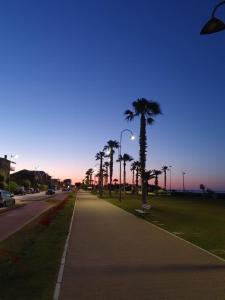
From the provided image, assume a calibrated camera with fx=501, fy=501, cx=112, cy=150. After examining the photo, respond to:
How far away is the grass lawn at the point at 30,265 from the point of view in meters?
8.65

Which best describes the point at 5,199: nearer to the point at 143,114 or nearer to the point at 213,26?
the point at 143,114

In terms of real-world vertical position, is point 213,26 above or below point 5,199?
above

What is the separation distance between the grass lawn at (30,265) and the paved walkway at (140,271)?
1.12ft

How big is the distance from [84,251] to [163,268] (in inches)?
141

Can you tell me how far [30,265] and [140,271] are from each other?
104 inches

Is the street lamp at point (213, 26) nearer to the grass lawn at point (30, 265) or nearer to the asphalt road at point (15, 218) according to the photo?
the grass lawn at point (30, 265)

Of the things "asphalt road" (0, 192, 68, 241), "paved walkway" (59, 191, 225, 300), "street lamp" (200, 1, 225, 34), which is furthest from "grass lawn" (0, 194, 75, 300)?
"street lamp" (200, 1, 225, 34)

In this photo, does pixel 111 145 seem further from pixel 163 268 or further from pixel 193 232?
pixel 163 268

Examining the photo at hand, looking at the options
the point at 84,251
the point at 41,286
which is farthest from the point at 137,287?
the point at 84,251

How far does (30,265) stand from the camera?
1159 centimetres

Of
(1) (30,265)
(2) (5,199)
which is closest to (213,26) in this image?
(1) (30,265)

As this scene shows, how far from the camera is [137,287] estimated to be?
902cm

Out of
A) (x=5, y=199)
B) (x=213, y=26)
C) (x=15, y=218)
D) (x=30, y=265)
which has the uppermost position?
(x=213, y=26)

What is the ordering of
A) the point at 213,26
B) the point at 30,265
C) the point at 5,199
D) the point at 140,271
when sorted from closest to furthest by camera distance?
the point at 213,26, the point at 140,271, the point at 30,265, the point at 5,199
